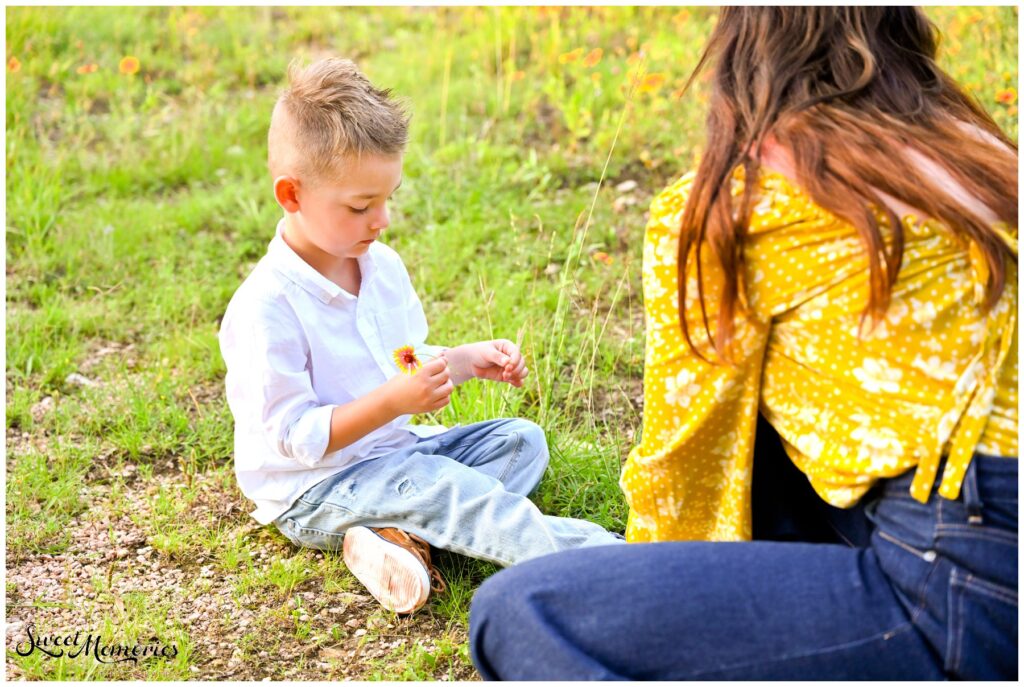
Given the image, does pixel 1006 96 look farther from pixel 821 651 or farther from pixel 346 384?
pixel 821 651

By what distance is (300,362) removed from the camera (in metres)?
2.40

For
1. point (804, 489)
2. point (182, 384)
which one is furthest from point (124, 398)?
point (804, 489)

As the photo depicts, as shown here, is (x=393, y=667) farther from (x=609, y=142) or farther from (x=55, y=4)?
(x=55, y=4)

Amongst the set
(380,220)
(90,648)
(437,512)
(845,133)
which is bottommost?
(90,648)

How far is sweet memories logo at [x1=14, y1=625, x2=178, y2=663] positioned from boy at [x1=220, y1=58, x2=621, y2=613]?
0.42 m

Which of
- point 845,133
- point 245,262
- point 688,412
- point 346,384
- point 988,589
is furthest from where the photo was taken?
point 245,262

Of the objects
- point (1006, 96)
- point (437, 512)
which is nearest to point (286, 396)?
point (437, 512)

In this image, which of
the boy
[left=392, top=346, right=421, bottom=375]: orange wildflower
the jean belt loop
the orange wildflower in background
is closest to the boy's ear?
the boy

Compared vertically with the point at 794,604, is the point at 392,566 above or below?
below

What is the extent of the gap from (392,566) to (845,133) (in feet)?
4.22

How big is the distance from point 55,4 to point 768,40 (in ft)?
15.3

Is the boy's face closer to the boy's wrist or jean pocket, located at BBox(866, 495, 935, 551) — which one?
the boy's wrist

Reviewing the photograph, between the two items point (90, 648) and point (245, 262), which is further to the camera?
point (245, 262)

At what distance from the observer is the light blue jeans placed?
2.38 m
